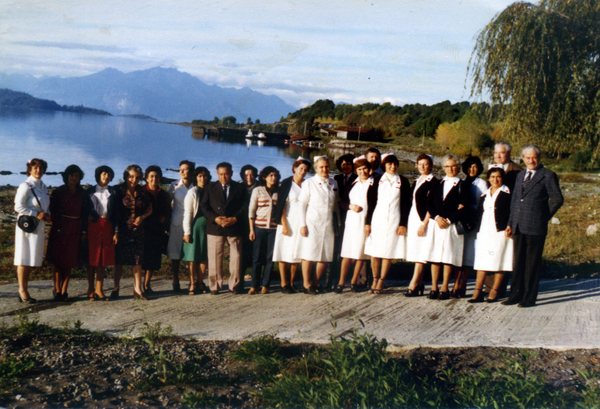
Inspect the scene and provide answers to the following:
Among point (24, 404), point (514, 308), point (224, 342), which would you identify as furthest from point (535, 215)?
point (24, 404)

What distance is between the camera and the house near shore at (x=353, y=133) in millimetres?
60875

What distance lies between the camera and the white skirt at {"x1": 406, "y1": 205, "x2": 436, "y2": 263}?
20.3 ft

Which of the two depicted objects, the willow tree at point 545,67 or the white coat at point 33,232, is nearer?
the white coat at point 33,232

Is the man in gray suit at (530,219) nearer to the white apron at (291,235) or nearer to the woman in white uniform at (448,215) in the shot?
the woman in white uniform at (448,215)

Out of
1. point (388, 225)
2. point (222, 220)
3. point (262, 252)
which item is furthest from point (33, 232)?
point (388, 225)

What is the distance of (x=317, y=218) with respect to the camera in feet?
21.5

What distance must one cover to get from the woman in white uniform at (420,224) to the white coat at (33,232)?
4552mm

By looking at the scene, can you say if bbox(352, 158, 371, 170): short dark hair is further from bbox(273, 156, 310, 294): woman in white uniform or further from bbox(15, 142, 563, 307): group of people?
bbox(273, 156, 310, 294): woman in white uniform

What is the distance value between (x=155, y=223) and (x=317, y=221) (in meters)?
2.16

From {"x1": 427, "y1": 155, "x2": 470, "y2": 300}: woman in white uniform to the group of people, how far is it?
0.5 inches

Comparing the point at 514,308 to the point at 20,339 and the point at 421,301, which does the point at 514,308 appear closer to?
the point at 421,301

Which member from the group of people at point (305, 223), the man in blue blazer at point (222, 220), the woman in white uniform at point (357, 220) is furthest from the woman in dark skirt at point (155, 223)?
the woman in white uniform at point (357, 220)

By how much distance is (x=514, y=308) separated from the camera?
5.76 metres

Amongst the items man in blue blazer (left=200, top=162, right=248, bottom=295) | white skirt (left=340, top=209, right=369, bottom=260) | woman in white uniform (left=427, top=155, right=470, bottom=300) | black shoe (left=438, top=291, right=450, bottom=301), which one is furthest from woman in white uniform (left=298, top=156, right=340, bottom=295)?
black shoe (left=438, top=291, right=450, bottom=301)
